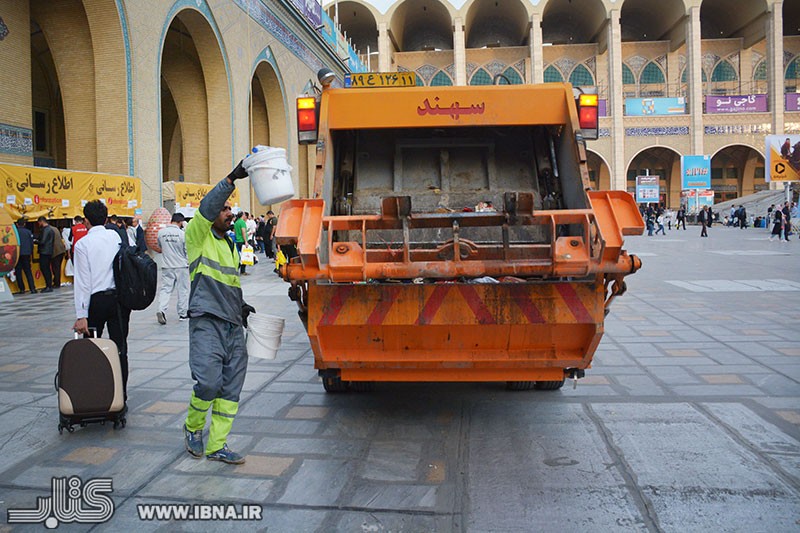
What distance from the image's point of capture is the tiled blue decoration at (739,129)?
4141 cm

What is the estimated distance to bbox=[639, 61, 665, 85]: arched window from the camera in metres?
44.8

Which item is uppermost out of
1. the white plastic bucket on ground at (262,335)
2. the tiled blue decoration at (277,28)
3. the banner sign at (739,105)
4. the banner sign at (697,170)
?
the banner sign at (739,105)

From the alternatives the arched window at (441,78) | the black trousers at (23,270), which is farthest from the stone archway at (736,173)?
the black trousers at (23,270)

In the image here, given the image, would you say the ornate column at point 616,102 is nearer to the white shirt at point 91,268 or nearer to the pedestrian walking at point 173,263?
the pedestrian walking at point 173,263

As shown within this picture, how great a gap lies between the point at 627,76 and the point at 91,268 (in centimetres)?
4711

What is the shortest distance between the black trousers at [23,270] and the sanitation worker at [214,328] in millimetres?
9828

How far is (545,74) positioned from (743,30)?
46.7 feet

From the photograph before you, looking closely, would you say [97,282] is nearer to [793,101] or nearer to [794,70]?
[793,101]

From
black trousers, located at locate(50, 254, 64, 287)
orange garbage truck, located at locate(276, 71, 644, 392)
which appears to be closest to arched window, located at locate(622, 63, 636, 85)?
black trousers, located at locate(50, 254, 64, 287)

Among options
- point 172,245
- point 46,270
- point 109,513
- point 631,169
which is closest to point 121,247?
point 109,513

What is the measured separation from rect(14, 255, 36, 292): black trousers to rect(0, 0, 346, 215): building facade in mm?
2331

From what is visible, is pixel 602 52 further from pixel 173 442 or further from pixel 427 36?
pixel 173 442

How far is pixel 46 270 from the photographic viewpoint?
1209cm

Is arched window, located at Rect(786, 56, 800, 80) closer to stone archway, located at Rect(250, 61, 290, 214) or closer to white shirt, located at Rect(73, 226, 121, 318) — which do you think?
stone archway, located at Rect(250, 61, 290, 214)
